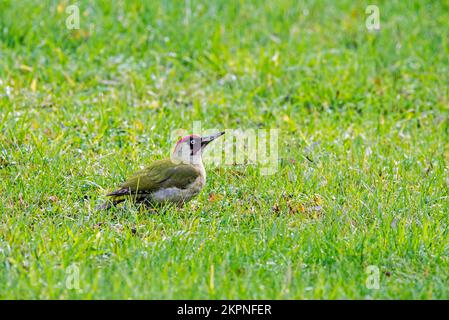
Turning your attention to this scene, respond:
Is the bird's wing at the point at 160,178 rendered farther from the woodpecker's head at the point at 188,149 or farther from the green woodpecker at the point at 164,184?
the woodpecker's head at the point at 188,149

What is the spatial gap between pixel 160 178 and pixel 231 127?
229cm

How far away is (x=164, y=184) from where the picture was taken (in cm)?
662

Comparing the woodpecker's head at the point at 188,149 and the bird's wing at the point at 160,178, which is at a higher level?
the woodpecker's head at the point at 188,149

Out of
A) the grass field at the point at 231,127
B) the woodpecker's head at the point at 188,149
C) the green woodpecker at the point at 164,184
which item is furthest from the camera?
the woodpecker's head at the point at 188,149

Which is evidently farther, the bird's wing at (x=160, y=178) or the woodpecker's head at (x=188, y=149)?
the woodpecker's head at (x=188, y=149)

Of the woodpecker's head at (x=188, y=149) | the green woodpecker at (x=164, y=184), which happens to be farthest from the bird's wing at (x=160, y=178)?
the woodpecker's head at (x=188, y=149)

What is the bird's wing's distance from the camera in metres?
6.54

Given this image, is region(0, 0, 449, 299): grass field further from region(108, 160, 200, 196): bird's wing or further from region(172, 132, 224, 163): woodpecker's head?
region(172, 132, 224, 163): woodpecker's head

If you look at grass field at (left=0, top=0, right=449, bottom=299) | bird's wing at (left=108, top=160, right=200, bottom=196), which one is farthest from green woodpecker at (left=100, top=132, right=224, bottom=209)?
grass field at (left=0, top=0, right=449, bottom=299)

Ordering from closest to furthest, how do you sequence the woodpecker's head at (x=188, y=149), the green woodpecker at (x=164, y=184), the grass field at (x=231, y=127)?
the grass field at (x=231, y=127), the green woodpecker at (x=164, y=184), the woodpecker's head at (x=188, y=149)

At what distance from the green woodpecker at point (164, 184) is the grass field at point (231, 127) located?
13cm

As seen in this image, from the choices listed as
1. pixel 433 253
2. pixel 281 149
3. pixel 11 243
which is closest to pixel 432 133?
pixel 281 149

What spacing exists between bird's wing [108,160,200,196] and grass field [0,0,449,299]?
189 millimetres

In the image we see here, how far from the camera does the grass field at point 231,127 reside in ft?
17.9
